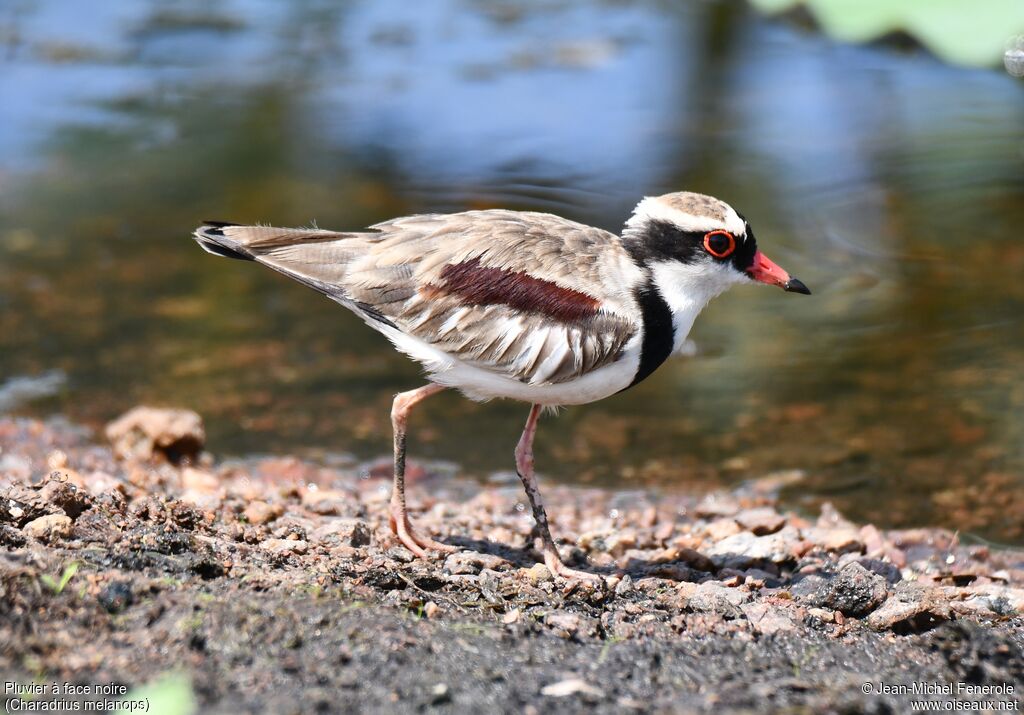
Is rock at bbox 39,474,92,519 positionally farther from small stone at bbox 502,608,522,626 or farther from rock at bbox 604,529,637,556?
rock at bbox 604,529,637,556

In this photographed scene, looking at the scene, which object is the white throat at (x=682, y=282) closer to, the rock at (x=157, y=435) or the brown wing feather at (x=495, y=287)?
the brown wing feather at (x=495, y=287)

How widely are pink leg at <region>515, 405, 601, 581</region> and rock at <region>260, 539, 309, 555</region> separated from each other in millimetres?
1031

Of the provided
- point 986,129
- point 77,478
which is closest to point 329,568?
point 77,478

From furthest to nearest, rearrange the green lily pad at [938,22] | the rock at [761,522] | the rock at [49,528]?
the green lily pad at [938,22] < the rock at [761,522] < the rock at [49,528]

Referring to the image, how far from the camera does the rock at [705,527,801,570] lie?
5406mm

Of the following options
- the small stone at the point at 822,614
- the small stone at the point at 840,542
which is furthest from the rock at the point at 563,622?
the small stone at the point at 840,542

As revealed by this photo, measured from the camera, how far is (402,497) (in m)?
5.27

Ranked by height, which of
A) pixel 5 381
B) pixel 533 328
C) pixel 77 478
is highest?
pixel 533 328

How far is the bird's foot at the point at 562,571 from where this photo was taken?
4656 millimetres

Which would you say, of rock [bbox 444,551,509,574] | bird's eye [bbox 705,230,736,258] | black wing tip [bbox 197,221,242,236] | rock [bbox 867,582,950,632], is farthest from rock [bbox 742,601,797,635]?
black wing tip [bbox 197,221,242,236]

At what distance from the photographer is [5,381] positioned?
7.66 m

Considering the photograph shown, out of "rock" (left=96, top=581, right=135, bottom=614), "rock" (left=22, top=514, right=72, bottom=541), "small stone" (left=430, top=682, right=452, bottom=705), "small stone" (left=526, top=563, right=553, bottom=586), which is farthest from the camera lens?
"small stone" (left=526, top=563, right=553, bottom=586)

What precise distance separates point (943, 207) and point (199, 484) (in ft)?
23.5

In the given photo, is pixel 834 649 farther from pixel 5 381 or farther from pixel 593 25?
pixel 593 25
